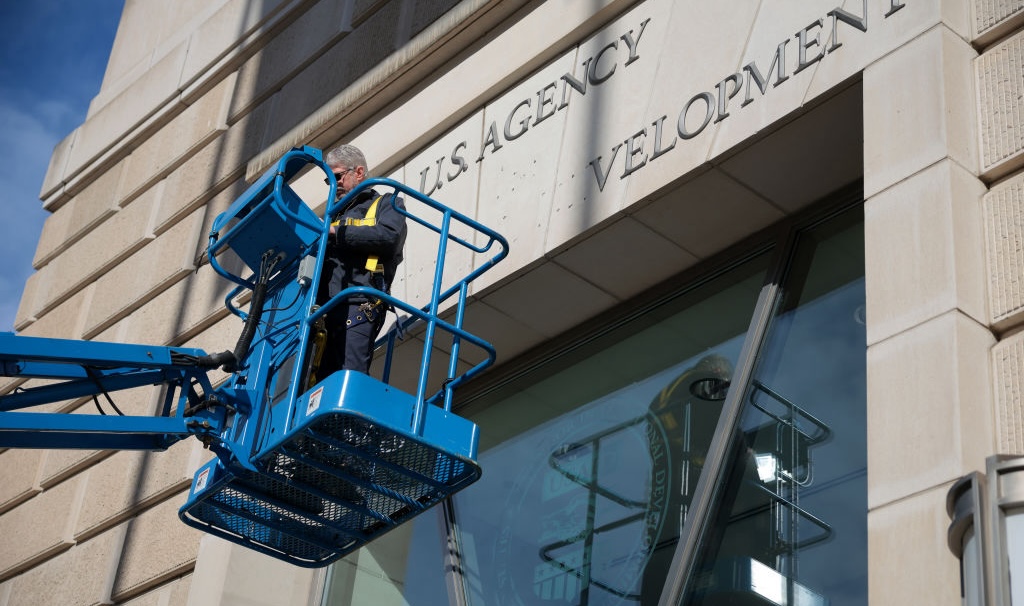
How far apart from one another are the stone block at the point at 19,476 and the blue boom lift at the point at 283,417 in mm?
5239

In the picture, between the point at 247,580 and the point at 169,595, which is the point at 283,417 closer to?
the point at 247,580

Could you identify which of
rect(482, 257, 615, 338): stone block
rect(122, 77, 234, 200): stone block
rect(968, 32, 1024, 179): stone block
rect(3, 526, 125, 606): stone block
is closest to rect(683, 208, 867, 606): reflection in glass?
rect(968, 32, 1024, 179): stone block

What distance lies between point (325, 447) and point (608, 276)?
238cm

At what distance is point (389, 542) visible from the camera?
7.65 m

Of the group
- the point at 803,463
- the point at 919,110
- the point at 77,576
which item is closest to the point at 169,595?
the point at 77,576

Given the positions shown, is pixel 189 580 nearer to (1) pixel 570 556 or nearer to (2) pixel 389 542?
(2) pixel 389 542

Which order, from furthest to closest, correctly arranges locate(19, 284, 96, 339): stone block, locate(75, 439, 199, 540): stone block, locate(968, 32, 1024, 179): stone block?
locate(19, 284, 96, 339): stone block < locate(75, 439, 199, 540): stone block < locate(968, 32, 1024, 179): stone block

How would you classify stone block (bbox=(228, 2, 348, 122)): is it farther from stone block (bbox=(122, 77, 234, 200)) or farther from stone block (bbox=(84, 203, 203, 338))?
stone block (bbox=(84, 203, 203, 338))

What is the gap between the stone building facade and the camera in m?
Answer: 4.60

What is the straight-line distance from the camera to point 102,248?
11.6 metres

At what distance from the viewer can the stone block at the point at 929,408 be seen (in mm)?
4273

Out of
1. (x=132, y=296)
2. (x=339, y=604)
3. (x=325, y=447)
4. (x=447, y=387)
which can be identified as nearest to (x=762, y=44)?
(x=447, y=387)

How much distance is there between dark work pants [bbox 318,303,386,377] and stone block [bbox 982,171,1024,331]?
2443mm

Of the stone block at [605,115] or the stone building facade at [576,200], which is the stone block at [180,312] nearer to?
the stone building facade at [576,200]
